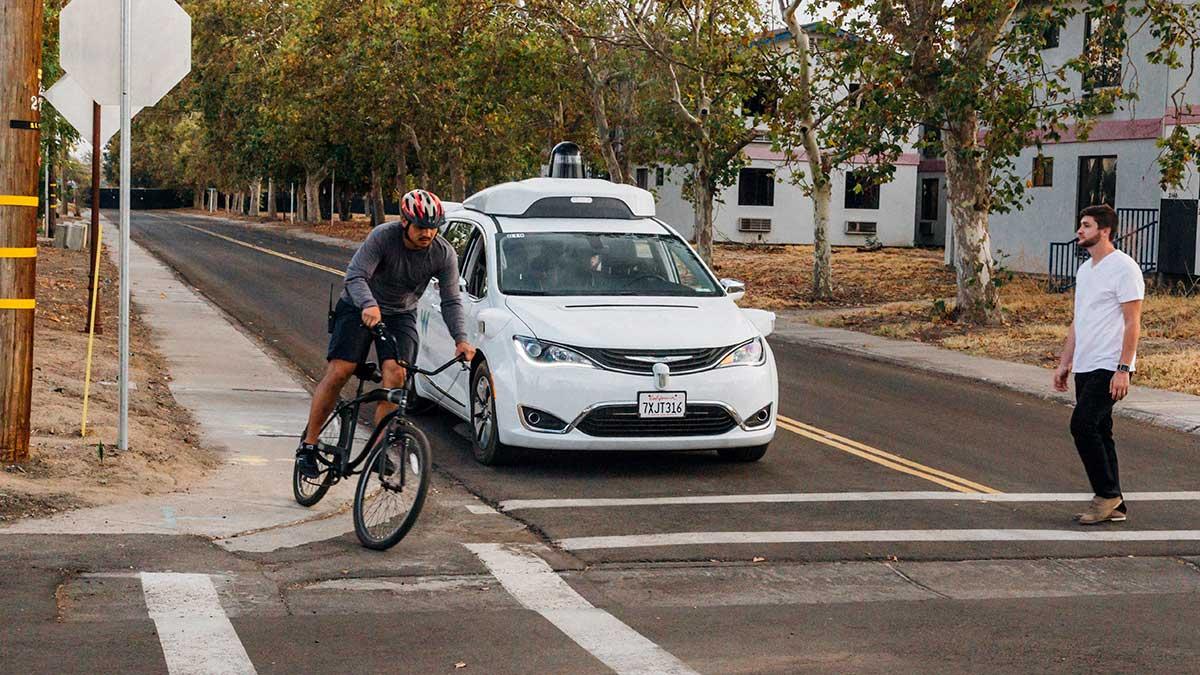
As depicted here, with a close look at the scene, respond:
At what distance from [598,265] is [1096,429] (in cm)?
393

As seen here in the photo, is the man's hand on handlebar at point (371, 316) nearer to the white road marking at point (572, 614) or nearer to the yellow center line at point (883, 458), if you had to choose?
the white road marking at point (572, 614)

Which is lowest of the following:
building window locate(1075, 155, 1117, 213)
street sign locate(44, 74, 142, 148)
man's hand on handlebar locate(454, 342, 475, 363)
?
man's hand on handlebar locate(454, 342, 475, 363)

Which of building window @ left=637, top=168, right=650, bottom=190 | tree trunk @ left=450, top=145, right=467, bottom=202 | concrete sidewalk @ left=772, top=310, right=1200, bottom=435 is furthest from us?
building window @ left=637, top=168, right=650, bottom=190

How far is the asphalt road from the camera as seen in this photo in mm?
6262

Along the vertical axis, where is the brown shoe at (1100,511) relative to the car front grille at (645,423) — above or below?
below

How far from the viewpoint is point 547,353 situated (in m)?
10.3

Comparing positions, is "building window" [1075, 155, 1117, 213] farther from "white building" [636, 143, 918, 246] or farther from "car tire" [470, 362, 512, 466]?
"car tire" [470, 362, 512, 466]

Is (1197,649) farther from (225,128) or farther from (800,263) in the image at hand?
(225,128)

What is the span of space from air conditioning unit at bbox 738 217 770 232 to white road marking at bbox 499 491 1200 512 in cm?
4368

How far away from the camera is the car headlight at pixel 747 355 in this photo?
10453 mm

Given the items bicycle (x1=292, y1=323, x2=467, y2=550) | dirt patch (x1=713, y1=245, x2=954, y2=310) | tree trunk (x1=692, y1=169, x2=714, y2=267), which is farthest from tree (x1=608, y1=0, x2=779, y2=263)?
bicycle (x1=292, y1=323, x2=467, y2=550)

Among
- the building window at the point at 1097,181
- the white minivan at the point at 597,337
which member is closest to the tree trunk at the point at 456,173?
the building window at the point at 1097,181

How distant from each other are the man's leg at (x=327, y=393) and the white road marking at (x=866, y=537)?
159cm

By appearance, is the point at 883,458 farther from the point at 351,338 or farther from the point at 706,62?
the point at 706,62
